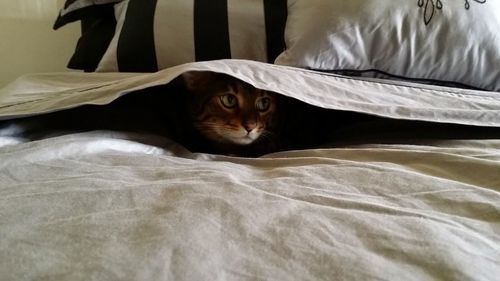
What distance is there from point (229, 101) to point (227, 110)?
0.02 meters

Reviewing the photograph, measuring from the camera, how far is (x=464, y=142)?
66 centimetres

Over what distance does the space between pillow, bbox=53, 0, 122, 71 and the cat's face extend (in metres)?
0.39

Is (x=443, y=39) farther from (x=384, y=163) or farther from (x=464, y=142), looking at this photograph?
(x=384, y=163)

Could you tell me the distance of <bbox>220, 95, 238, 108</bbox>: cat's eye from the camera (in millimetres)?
1003

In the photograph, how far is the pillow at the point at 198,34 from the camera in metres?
1.00

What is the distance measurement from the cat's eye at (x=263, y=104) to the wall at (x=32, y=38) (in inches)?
39.8

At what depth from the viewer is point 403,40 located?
850mm

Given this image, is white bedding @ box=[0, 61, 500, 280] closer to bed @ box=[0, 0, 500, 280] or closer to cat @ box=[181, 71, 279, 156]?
bed @ box=[0, 0, 500, 280]

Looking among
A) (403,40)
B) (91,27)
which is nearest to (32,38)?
(91,27)

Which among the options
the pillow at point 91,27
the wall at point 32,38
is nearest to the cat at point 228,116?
the pillow at point 91,27

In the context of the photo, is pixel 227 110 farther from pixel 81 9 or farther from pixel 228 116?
pixel 81 9

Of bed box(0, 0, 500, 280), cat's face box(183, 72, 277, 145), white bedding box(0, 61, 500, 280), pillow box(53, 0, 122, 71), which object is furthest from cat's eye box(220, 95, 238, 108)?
pillow box(53, 0, 122, 71)

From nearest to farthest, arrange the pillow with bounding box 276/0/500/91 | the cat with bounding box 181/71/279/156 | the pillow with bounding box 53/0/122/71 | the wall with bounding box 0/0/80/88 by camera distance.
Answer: the pillow with bounding box 276/0/500/91 < the cat with bounding box 181/71/279/156 < the pillow with bounding box 53/0/122/71 < the wall with bounding box 0/0/80/88

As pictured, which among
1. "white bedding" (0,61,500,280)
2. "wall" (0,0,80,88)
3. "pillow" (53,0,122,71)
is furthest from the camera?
"wall" (0,0,80,88)
